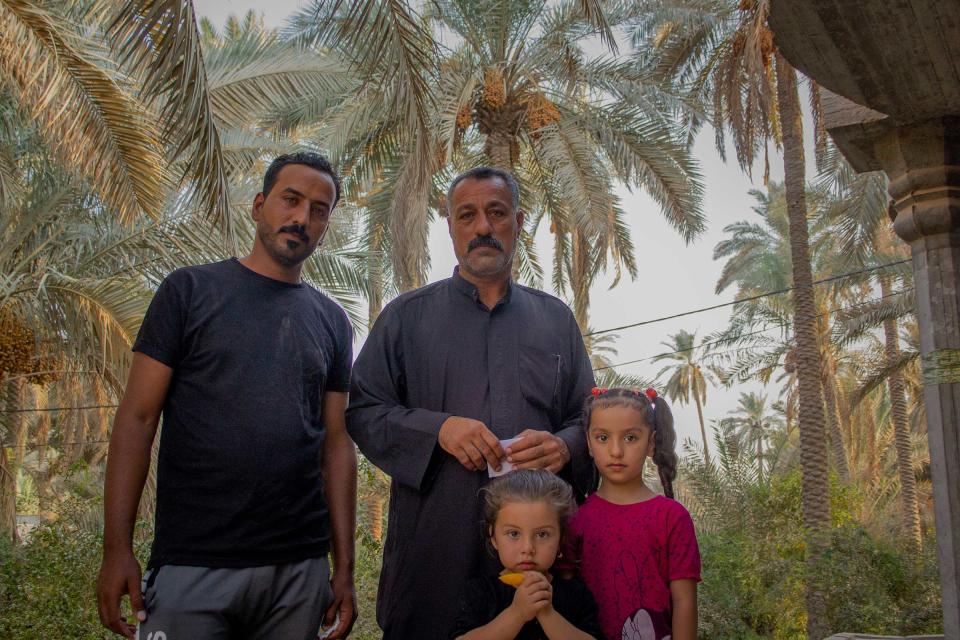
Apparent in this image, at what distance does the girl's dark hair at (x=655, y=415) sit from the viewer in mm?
2824

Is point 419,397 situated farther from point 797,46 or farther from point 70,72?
point 70,72

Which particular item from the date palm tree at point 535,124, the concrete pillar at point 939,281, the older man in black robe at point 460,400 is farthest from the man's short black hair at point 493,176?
the date palm tree at point 535,124

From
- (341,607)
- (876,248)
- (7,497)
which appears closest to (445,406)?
(341,607)

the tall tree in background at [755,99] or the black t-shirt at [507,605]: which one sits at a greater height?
the tall tree in background at [755,99]

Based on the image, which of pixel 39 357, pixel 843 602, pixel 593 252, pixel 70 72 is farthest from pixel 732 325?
pixel 70 72

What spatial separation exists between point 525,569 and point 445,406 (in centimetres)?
67

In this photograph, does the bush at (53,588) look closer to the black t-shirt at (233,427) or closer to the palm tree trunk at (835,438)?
the black t-shirt at (233,427)

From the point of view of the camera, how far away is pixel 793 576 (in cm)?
1288

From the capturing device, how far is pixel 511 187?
3146mm

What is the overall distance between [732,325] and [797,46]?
25.0 m

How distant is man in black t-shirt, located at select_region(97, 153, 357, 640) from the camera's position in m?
2.60

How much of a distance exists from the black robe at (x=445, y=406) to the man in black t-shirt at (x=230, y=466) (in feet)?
0.67

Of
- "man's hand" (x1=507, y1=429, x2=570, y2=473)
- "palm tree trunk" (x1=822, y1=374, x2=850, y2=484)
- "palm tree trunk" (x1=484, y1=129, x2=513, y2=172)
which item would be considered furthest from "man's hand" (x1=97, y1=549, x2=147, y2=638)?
"palm tree trunk" (x1=822, y1=374, x2=850, y2=484)

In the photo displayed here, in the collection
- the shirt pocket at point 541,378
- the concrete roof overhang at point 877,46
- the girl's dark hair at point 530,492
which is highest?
the concrete roof overhang at point 877,46
